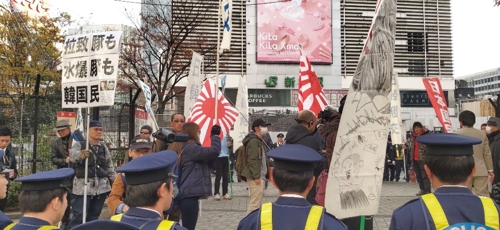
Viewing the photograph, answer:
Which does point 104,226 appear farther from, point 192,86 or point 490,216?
point 192,86

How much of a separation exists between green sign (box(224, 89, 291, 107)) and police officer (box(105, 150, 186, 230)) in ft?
116

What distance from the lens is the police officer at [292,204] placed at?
2885 millimetres

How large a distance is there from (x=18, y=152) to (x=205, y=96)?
4092mm

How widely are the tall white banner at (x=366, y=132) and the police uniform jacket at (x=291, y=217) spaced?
121 centimetres

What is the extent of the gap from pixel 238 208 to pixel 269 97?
2774 centimetres

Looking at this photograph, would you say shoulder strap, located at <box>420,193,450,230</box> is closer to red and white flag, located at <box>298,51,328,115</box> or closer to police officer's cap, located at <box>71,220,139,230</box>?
police officer's cap, located at <box>71,220,139,230</box>

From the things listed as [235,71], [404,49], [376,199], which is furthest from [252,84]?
[376,199]

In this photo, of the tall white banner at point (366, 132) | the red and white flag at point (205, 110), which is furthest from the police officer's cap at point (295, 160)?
the red and white flag at point (205, 110)

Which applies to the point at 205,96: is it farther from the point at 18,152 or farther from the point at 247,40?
the point at 247,40

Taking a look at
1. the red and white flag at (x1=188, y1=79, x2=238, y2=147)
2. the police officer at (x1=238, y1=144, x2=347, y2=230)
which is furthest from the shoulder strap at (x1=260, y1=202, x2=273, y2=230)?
the red and white flag at (x1=188, y1=79, x2=238, y2=147)

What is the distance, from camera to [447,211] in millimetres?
2660

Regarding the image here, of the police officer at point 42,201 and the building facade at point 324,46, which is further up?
the building facade at point 324,46

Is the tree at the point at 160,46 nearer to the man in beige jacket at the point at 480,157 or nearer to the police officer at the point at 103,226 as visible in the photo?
the man in beige jacket at the point at 480,157

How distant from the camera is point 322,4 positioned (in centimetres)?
3750
